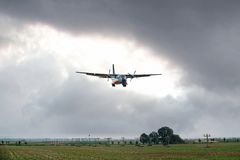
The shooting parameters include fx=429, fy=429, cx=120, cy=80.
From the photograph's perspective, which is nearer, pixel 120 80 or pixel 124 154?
pixel 124 154

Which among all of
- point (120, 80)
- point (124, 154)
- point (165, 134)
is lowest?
point (124, 154)

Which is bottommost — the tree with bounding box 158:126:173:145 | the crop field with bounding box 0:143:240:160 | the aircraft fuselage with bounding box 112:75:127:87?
the crop field with bounding box 0:143:240:160

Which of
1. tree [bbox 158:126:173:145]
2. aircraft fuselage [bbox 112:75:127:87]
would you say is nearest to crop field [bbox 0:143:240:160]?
aircraft fuselage [bbox 112:75:127:87]

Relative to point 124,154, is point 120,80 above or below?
above

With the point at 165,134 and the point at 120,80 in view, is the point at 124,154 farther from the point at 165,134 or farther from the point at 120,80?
the point at 165,134

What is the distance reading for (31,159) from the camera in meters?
63.6

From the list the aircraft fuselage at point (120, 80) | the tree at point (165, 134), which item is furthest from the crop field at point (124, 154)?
the tree at point (165, 134)

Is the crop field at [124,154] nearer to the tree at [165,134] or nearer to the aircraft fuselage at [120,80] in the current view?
the aircraft fuselage at [120,80]

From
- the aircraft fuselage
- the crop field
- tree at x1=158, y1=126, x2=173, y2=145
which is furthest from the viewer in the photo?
tree at x1=158, y1=126, x2=173, y2=145

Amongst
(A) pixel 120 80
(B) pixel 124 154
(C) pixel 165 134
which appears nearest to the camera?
(B) pixel 124 154

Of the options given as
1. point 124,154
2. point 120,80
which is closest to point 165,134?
point 120,80

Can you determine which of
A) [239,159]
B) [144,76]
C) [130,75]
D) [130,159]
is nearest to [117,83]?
[130,75]

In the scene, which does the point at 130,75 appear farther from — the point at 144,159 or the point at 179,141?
the point at 179,141

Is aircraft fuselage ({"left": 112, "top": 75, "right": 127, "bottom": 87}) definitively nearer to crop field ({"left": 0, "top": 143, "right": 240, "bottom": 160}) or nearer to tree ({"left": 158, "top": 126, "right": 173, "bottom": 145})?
crop field ({"left": 0, "top": 143, "right": 240, "bottom": 160})
